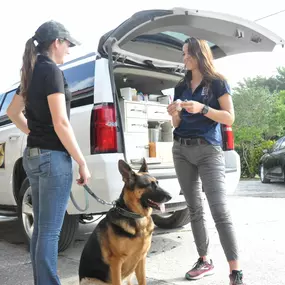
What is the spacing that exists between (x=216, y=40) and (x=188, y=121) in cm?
116

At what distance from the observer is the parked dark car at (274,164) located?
424 inches

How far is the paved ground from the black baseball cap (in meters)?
2.03

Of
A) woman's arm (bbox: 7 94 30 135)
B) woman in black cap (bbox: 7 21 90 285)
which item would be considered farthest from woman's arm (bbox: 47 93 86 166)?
woman's arm (bbox: 7 94 30 135)

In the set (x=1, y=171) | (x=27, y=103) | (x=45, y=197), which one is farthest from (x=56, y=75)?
(x=1, y=171)

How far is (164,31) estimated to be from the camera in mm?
3746

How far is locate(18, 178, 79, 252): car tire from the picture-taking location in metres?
3.90

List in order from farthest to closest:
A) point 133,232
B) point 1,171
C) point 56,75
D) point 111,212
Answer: point 1,171, point 111,212, point 133,232, point 56,75

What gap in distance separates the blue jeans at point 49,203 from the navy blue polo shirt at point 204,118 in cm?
114

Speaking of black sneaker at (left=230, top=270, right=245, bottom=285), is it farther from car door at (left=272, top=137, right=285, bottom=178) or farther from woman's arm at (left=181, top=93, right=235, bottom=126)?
car door at (left=272, top=137, right=285, bottom=178)

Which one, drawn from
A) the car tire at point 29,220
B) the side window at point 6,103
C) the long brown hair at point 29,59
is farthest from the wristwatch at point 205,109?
the side window at point 6,103

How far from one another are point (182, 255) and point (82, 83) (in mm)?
2014

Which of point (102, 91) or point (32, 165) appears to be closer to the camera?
point (32, 165)

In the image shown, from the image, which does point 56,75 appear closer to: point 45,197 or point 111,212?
point 45,197

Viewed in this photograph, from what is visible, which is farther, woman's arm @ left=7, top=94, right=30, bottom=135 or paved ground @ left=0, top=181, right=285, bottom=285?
paved ground @ left=0, top=181, right=285, bottom=285
